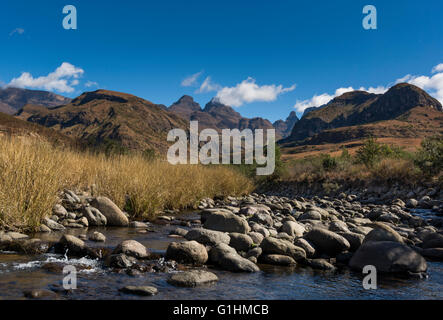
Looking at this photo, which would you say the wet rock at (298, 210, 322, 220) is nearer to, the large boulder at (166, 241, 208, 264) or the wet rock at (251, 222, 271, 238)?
the wet rock at (251, 222, 271, 238)

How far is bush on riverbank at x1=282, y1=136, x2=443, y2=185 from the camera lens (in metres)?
16.9

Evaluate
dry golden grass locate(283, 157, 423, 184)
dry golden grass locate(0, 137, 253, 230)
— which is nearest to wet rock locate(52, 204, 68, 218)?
dry golden grass locate(0, 137, 253, 230)

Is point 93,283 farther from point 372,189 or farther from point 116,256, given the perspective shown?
point 372,189

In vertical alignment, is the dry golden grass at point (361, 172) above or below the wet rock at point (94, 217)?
above

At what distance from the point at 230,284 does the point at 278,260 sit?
1417mm

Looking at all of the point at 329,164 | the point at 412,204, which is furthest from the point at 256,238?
the point at 329,164

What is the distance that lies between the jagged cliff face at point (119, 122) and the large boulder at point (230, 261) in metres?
85.1

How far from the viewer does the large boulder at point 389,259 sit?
486 cm

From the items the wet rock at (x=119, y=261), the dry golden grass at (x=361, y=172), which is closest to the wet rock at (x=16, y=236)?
the wet rock at (x=119, y=261)

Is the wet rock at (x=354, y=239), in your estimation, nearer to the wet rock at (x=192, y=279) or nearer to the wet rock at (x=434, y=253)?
the wet rock at (x=434, y=253)

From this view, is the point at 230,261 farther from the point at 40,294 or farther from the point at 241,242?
the point at 40,294

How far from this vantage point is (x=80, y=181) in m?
10.5
